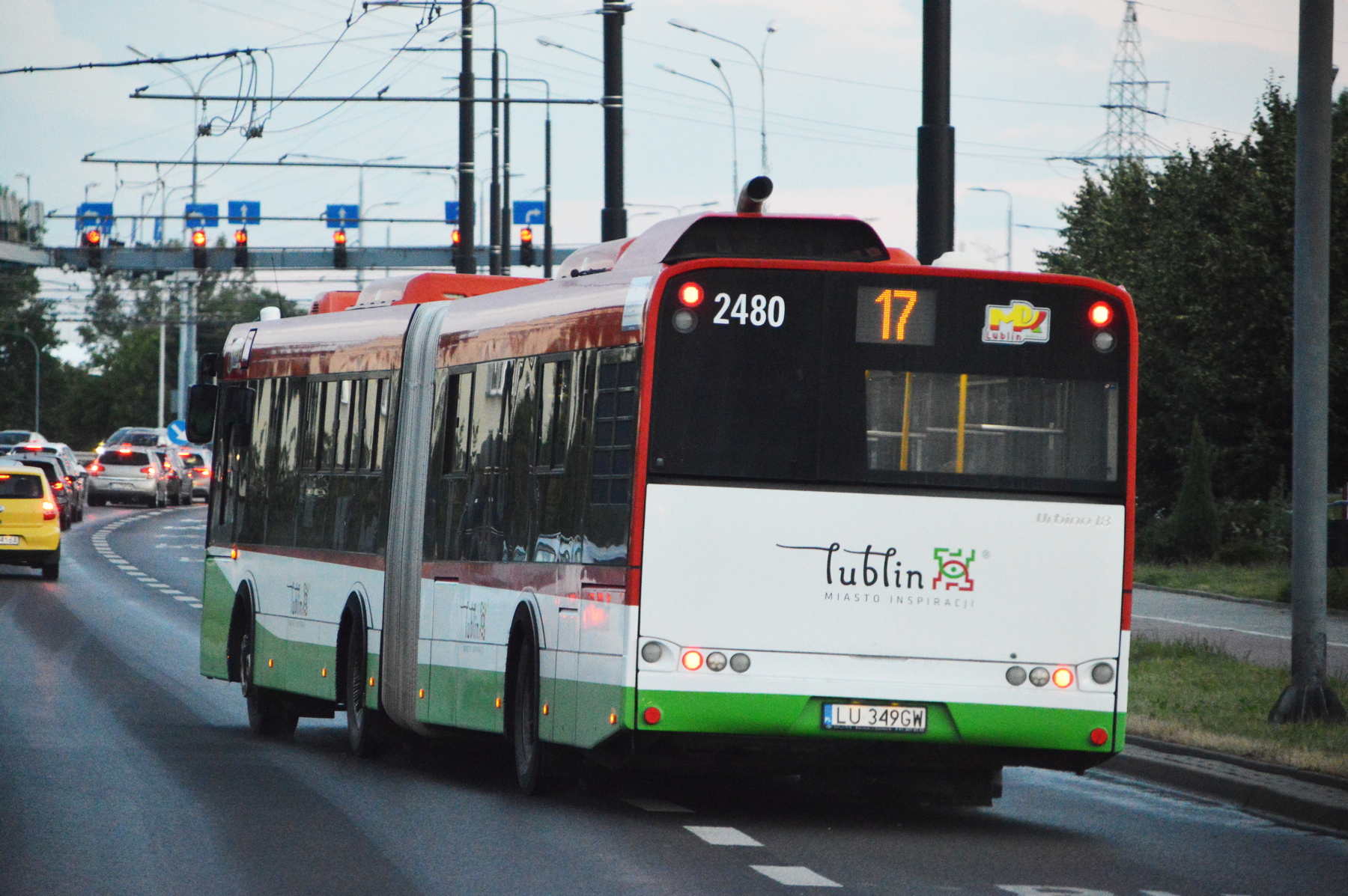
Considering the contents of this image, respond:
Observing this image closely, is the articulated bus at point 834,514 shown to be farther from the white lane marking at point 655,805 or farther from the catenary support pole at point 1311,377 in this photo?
the catenary support pole at point 1311,377

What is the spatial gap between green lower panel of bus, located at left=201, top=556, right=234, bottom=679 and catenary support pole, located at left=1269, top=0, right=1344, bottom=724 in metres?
7.44

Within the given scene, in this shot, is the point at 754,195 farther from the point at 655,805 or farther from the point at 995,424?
the point at 655,805

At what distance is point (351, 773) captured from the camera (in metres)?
14.3

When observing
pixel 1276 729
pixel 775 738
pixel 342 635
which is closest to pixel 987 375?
pixel 775 738

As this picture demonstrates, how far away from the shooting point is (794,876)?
10086 mm

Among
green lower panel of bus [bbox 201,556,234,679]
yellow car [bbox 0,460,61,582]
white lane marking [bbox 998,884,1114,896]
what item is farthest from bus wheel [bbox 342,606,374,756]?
yellow car [bbox 0,460,61,582]

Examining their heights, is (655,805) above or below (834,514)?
below

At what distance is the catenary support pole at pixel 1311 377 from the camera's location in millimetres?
15656

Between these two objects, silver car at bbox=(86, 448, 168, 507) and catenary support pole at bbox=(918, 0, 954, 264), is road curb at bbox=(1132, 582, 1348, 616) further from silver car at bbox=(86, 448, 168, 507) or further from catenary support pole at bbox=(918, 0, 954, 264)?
silver car at bbox=(86, 448, 168, 507)

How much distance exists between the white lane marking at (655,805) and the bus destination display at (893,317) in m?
2.54

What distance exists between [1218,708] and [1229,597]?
14095 mm

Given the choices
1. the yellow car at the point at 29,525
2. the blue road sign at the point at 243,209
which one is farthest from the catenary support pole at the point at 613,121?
the blue road sign at the point at 243,209

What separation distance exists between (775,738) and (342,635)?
16.1 ft

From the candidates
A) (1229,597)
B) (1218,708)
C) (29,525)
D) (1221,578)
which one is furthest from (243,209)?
(1218,708)
